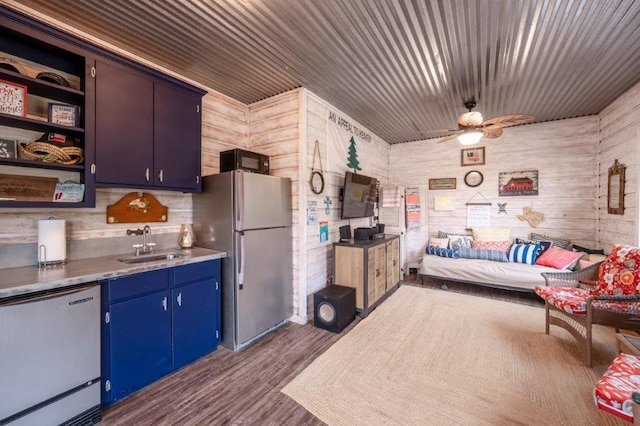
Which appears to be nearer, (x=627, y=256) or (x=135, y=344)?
(x=135, y=344)

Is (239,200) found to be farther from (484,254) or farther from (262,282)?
(484,254)

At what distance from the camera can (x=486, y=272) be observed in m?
4.05

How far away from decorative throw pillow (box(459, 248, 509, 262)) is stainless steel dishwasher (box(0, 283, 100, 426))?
490 centimetres

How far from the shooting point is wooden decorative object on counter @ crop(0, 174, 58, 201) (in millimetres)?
1823

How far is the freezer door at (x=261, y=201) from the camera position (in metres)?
2.53

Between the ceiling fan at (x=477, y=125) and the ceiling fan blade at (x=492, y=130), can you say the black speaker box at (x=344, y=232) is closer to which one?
the ceiling fan at (x=477, y=125)

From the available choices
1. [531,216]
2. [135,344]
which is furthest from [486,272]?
[135,344]

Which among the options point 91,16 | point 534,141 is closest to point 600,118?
point 534,141

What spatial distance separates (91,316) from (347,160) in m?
3.52

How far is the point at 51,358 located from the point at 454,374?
2872 mm

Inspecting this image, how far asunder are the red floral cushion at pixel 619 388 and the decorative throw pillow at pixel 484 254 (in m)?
2.91

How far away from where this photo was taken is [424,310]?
346 cm

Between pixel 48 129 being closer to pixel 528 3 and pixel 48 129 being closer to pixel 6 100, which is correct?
pixel 6 100

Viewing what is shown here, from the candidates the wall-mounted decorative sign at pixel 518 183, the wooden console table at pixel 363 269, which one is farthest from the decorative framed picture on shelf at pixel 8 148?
the wall-mounted decorative sign at pixel 518 183
